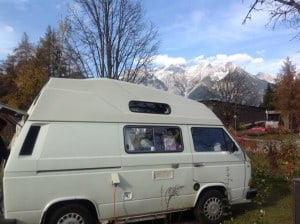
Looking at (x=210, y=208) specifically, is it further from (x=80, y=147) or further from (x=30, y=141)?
(x=30, y=141)

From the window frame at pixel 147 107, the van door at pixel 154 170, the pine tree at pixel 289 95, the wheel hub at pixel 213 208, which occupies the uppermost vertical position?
the pine tree at pixel 289 95

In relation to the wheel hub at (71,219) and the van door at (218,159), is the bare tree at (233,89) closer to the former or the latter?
the van door at (218,159)

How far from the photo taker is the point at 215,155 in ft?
31.9

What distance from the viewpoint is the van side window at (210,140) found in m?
9.59

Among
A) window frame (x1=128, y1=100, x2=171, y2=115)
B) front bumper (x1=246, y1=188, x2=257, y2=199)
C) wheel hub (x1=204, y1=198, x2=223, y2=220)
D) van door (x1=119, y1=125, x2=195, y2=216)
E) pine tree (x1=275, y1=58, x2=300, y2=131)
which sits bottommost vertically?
wheel hub (x1=204, y1=198, x2=223, y2=220)

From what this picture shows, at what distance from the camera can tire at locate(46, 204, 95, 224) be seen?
7.67 meters

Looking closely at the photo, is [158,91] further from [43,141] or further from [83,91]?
[43,141]

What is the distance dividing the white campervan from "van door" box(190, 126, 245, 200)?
0.02 metres

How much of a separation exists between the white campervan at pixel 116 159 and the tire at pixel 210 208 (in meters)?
0.02

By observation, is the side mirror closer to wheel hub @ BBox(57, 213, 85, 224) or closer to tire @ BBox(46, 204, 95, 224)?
tire @ BBox(46, 204, 95, 224)

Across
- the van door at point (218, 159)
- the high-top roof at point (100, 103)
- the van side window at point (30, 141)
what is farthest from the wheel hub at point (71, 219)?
the van door at point (218, 159)

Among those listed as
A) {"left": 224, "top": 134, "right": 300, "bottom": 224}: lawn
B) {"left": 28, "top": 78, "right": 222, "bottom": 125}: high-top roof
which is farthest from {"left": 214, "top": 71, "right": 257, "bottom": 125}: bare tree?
{"left": 28, "top": 78, "right": 222, "bottom": 125}: high-top roof

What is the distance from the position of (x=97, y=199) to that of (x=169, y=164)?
1582mm

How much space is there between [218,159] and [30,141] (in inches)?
154
